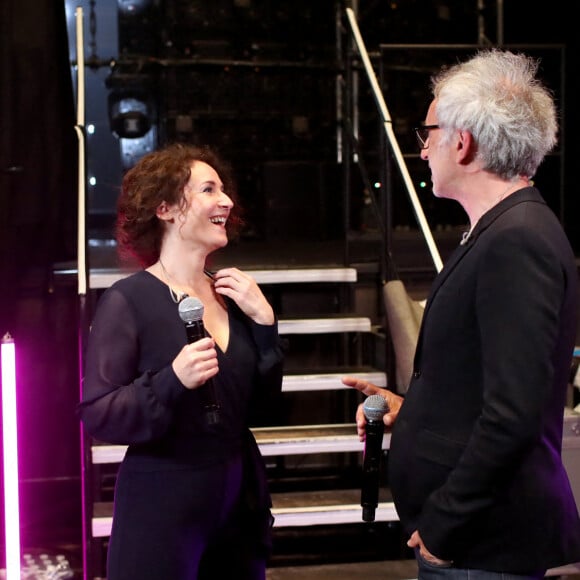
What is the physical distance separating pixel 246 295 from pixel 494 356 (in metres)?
0.86

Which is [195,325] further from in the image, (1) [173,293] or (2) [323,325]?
(2) [323,325]

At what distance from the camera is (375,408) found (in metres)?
1.89

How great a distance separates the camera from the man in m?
1.47

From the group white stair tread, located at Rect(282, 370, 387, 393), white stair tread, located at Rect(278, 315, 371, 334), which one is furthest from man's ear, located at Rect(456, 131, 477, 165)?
white stair tread, located at Rect(278, 315, 371, 334)

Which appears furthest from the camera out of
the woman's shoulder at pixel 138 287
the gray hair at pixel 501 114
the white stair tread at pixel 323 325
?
the white stair tread at pixel 323 325

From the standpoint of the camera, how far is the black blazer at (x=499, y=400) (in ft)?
4.82

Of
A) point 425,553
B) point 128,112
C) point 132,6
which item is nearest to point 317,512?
point 425,553

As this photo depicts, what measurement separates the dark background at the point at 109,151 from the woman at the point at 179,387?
1.63 meters

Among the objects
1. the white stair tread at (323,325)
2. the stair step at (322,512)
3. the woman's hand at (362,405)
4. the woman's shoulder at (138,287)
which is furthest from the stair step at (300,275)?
the woman's hand at (362,405)

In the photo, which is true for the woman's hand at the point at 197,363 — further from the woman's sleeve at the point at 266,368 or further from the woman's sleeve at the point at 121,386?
the woman's sleeve at the point at 266,368

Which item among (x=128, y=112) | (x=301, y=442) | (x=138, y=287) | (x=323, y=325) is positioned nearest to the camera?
(x=138, y=287)

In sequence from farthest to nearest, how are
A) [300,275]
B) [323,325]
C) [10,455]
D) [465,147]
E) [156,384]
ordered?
[300,275] → [323,325] → [10,455] → [156,384] → [465,147]

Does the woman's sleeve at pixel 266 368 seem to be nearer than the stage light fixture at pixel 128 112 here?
Yes

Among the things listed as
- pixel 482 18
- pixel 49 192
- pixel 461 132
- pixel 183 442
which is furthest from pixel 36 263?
pixel 482 18
